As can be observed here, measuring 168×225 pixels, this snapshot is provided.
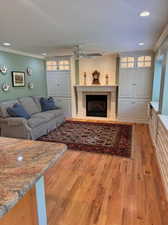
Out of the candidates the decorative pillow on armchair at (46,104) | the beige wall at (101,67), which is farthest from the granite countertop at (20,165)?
the beige wall at (101,67)

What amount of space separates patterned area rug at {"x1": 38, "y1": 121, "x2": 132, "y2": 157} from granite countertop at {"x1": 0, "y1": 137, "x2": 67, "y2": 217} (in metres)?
2.18

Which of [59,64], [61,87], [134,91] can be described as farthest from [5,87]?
[134,91]

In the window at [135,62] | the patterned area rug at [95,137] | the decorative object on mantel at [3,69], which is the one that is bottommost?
the patterned area rug at [95,137]

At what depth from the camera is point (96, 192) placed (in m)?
2.13

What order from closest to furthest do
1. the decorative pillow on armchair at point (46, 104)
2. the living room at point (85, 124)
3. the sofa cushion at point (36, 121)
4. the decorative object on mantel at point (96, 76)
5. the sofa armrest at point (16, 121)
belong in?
1. the living room at point (85, 124)
2. the sofa armrest at point (16, 121)
3. the sofa cushion at point (36, 121)
4. the decorative pillow on armchair at point (46, 104)
5. the decorative object on mantel at point (96, 76)

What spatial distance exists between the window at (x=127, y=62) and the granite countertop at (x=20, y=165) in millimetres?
4801

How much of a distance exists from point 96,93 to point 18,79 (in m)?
2.92

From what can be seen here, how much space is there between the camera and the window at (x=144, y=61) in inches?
204

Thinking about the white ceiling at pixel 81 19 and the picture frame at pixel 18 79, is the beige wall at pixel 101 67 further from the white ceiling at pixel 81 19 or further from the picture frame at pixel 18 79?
the white ceiling at pixel 81 19

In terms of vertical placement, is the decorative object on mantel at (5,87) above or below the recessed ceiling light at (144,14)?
below

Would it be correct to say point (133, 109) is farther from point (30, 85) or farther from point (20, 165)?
point (20, 165)

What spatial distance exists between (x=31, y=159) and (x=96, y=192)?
4.47 ft

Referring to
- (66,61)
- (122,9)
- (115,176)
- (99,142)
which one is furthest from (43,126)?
(122,9)

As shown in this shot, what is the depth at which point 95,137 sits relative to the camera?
4.17 metres
